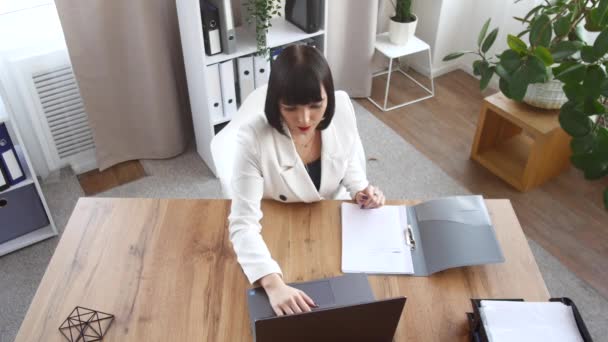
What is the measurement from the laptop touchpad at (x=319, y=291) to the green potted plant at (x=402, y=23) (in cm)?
215

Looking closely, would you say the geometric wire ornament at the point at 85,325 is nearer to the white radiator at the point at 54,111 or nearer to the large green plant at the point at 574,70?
the large green plant at the point at 574,70

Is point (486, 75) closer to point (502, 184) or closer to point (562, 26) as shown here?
→ point (562, 26)

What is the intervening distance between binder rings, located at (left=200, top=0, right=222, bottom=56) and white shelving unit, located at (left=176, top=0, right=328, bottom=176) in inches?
1.4

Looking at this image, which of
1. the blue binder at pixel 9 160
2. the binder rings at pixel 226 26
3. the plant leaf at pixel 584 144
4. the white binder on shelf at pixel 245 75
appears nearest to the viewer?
the plant leaf at pixel 584 144

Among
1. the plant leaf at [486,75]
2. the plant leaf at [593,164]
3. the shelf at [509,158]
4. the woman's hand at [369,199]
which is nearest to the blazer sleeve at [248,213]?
the woman's hand at [369,199]

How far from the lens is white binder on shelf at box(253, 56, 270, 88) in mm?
2685

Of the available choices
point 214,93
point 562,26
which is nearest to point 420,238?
point 562,26

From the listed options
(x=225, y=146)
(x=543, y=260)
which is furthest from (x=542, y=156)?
(x=225, y=146)

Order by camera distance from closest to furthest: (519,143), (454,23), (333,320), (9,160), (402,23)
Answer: (333,320) → (9,160) → (519,143) → (402,23) → (454,23)

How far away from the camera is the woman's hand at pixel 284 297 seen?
1.27 m

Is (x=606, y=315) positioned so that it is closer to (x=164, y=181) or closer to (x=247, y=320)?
(x=247, y=320)

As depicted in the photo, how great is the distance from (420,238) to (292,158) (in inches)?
16.7

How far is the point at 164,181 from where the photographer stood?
2.80m

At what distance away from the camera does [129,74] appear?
2.63 m
